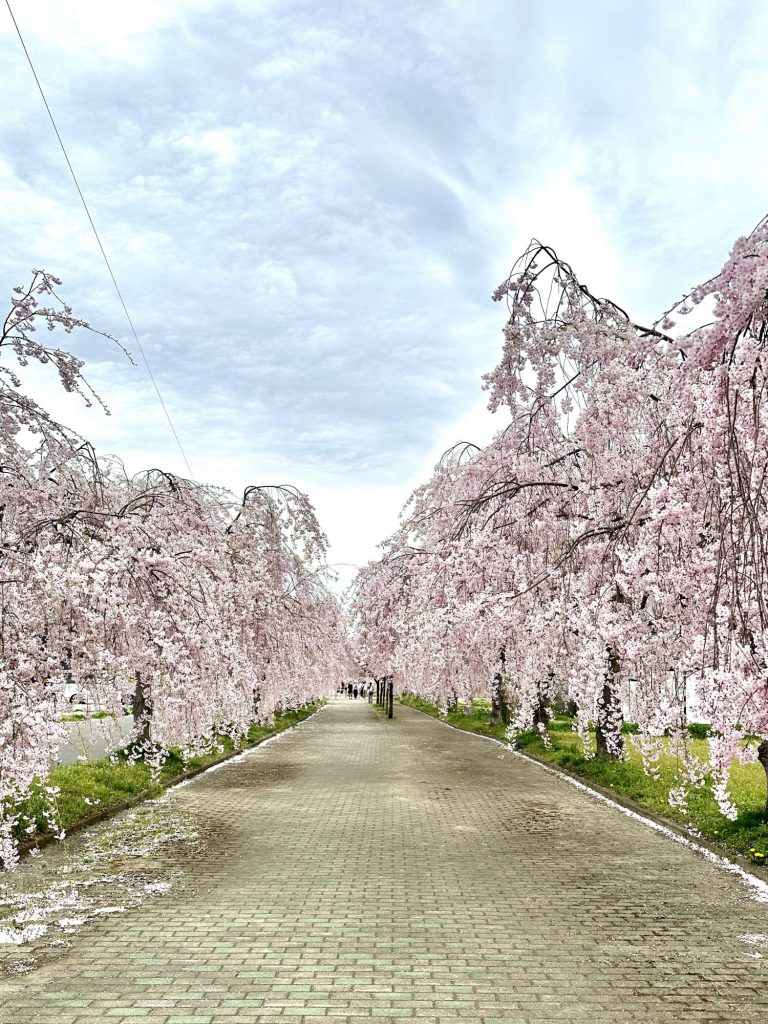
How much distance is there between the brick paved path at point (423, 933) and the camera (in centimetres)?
522

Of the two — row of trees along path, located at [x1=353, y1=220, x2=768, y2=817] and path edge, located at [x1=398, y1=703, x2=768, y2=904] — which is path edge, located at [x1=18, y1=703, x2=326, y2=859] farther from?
path edge, located at [x1=398, y1=703, x2=768, y2=904]

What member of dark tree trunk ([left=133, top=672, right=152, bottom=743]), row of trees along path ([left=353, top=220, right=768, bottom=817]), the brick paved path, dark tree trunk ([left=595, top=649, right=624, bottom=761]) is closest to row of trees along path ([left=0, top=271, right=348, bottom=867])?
dark tree trunk ([left=133, top=672, right=152, bottom=743])

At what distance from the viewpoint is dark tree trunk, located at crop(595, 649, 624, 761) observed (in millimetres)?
11828

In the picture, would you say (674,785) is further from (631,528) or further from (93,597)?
(93,597)

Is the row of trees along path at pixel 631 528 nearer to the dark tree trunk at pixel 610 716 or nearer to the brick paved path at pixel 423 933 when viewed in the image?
the dark tree trunk at pixel 610 716

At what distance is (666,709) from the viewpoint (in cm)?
740

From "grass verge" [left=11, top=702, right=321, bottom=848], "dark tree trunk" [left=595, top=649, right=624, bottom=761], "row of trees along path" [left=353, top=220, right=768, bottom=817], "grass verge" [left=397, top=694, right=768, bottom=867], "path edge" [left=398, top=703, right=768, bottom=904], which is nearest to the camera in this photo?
"row of trees along path" [left=353, top=220, right=768, bottom=817]

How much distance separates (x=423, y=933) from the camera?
6.73 metres

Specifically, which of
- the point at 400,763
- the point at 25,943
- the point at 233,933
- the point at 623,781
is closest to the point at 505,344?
the point at 233,933

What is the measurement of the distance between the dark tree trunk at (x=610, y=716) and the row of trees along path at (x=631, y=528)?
8 centimetres

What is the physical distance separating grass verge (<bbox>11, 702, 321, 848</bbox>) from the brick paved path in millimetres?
1543

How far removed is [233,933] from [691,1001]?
351 cm

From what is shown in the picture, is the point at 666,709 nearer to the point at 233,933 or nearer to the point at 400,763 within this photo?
the point at 233,933

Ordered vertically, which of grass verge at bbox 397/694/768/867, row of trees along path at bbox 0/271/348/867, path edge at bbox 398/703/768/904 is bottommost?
path edge at bbox 398/703/768/904
